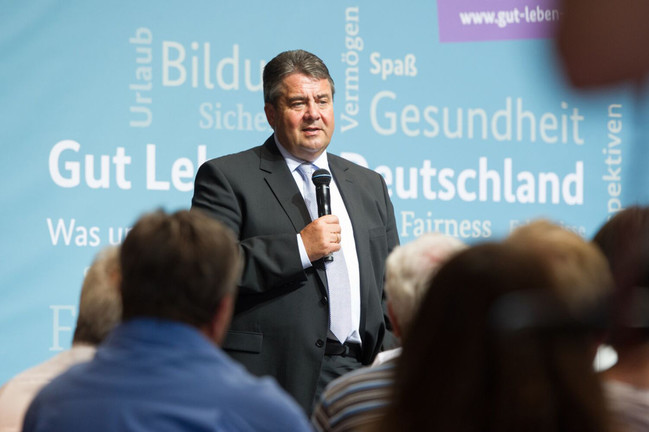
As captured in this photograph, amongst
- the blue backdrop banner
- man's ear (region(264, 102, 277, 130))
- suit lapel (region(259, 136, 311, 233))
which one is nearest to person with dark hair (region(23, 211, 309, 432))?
suit lapel (region(259, 136, 311, 233))

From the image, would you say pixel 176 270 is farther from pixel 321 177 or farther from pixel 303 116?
pixel 303 116

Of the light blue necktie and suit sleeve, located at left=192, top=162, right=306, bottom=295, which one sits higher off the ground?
suit sleeve, located at left=192, top=162, right=306, bottom=295

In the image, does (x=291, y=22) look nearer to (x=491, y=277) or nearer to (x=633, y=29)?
(x=491, y=277)

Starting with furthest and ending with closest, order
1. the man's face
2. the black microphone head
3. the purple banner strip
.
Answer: the purple banner strip → the man's face → the black microphone head

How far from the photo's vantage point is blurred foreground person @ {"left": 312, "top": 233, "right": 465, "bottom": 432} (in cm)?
148

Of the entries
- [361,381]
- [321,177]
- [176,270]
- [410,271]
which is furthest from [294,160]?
[176,270]

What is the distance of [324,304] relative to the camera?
2783 mm

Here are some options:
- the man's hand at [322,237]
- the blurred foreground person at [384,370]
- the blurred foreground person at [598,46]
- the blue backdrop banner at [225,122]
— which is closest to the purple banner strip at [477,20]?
the blue backdrop banner at [225,122]

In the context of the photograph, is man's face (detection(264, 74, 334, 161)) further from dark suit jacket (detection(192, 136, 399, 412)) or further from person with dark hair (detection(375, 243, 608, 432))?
person with dark hair (detection(375, 243, 608, 432))

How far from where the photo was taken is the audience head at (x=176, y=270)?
1.23 meters

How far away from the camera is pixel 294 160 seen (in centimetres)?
302

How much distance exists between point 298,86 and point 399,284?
4.66ft

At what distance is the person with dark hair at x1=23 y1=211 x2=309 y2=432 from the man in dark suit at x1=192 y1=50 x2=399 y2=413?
1409mm

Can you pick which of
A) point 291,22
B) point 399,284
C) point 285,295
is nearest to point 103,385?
point 399,284
